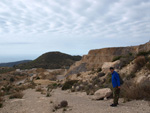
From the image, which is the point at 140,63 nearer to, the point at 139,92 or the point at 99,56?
the point at 139,92

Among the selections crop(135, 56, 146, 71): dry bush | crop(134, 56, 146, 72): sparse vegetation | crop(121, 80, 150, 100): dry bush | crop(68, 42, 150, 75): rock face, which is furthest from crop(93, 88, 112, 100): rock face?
crop(68, 42, 150, 75): rock face

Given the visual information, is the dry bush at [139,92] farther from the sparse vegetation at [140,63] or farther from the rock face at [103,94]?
the sparse vegetation at [140,63]

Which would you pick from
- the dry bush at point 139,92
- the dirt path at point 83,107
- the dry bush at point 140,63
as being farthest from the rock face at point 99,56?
the dirt path at point 83,107

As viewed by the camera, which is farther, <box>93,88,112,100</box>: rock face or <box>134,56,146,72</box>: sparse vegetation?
<box>134,56,146,72</box>: sparse vegetation

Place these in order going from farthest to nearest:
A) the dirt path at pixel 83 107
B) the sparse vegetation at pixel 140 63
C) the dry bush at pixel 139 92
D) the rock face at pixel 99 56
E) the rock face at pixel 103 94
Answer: the rock face at pixel 99 56 < the sparse vegetation at pixel 140 63 < the rock face at pixel 103 94 < the dry bush at pixel 139 92 < the dirt path at pixel 83 107

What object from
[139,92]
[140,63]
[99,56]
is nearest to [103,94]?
[139,92]

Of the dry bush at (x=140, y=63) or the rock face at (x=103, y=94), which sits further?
the dry bush at (x=140, y=63)

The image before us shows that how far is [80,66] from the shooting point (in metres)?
39.0

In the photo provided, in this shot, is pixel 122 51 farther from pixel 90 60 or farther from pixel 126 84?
pixel 126 84

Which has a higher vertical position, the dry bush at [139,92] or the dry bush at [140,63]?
the dry bush at [140,63]

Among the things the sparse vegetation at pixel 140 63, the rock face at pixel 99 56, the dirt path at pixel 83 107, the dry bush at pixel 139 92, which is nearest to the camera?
the dirt path at pixel 83 107

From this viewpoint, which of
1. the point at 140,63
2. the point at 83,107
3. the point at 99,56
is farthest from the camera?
the point at 99,56

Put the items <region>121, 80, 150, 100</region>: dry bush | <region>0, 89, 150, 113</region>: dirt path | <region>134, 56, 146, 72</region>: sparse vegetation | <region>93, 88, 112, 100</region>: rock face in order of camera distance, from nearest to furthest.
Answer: <region>0, 89, 150, 113</region>: dirt path
<region>121, 80, 150, 100</region>: dry bush
<region>93, 88, 112, 100</region>: rock face
<region>134, 56, 146, 72</region>: sparse vegetation

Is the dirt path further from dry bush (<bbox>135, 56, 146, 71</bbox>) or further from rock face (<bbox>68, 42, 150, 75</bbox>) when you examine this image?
rock face (<bbox>68, 42, 150, 75</bbox>)
